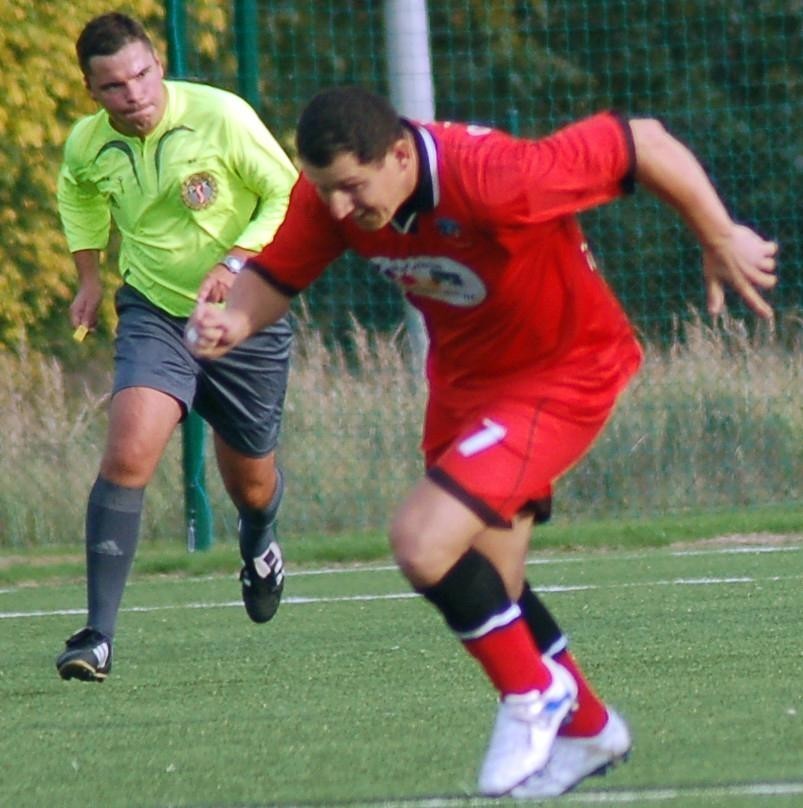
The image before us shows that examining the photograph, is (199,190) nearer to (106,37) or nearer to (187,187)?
(187,187)

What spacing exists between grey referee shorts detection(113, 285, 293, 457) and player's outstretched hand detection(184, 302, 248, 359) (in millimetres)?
1944

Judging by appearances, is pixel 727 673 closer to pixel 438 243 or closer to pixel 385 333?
pixel 438 243

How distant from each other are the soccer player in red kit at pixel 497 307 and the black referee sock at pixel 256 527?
2.72m

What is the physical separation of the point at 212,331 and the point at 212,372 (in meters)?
2.47

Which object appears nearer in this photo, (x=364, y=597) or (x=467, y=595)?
(x=467, y=595)

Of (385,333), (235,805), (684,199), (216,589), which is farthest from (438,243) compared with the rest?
(385,333)

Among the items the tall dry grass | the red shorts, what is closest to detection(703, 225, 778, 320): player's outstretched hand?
the red shorts

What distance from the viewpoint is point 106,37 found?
22.2 ft

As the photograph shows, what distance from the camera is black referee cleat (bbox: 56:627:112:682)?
20.1ft

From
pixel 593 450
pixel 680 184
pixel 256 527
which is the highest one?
pixel 680 184

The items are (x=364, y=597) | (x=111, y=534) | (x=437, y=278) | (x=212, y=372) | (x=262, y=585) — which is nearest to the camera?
(x=437, y=278)

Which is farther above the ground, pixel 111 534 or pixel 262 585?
pixel 111 534

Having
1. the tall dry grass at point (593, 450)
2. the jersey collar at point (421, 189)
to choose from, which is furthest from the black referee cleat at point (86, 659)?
the tall dry grass at point (593, 450)

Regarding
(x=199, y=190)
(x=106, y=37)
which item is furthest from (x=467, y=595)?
(x=106, y=37)
